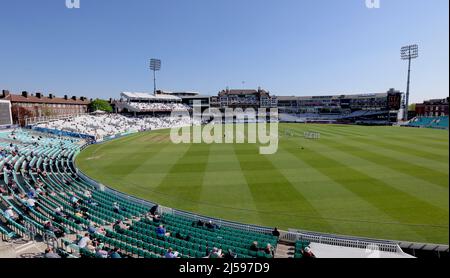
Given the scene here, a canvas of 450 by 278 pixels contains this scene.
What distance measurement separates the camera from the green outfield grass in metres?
14.6

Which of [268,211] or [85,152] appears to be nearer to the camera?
[268,211]

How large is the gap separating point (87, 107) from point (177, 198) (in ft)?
293

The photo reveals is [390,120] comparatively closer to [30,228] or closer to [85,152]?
[85,152]

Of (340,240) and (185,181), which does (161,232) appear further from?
(185,181)

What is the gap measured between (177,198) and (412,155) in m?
26.5

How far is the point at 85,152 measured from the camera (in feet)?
127

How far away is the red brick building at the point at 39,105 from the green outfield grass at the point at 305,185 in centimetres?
4217

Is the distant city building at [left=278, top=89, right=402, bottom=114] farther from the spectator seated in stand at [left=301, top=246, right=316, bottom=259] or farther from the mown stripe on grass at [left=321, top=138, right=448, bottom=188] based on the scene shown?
the spectator seated in stand at [left=301, top=246, right=316, bottom=259]

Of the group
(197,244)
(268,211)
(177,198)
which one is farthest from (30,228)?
(268,211)

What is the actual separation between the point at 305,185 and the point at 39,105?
7638cm

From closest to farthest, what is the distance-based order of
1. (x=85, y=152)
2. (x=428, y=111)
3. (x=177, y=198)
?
(x=177, y=198) → (x=85, y=152) → (x=428, y=111)
